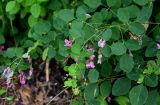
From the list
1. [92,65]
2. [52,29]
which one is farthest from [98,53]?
[52,29]

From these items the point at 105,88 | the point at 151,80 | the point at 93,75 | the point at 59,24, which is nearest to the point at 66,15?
the point at 59,24

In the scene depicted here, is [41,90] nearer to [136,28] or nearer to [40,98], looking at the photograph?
[40,98]

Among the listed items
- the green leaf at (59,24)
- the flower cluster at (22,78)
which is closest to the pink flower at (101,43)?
the green leaf at (59,24)

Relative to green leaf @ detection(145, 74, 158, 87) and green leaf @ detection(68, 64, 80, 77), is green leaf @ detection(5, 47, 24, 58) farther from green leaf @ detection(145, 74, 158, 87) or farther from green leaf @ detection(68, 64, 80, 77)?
green leaf @ detection(145, 74, 158, 87)

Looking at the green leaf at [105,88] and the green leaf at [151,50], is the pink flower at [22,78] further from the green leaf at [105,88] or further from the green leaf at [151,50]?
the green leaf at [151,50]

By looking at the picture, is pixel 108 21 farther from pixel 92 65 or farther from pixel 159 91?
pixel 159 91

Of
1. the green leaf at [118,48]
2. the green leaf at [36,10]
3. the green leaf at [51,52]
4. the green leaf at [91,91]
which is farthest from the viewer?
the green leaf at [36,10]
